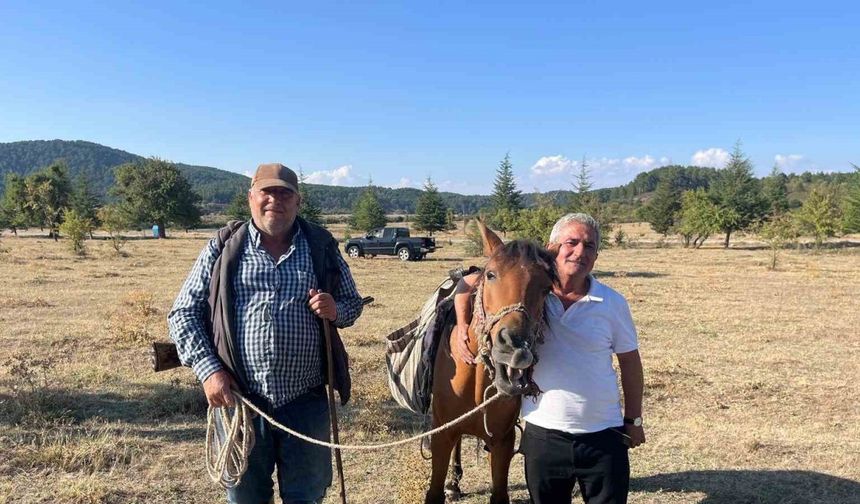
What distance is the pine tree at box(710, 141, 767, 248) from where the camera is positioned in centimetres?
3923

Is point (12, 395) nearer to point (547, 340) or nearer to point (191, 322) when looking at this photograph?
point (191, 322)

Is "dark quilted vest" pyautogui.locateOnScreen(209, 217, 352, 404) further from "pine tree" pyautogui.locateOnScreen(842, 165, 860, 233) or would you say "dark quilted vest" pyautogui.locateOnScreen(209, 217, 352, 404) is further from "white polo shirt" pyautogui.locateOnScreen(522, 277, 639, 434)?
"pine tree" pyautogui.locateOnScreen(842, 165, 860, 233)

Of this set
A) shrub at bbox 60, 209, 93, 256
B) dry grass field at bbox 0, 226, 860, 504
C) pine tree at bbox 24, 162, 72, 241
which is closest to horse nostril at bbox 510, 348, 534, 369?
dry grass field at bbox 0, 226, 860, 504

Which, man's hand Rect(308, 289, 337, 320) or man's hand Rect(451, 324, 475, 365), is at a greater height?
man's hand Rect(308, 289, 337, 320)

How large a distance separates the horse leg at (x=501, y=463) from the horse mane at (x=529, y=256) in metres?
1.39

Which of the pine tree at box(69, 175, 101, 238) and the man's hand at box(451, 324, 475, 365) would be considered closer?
the man's hand at box(451, 324, 475, 365)

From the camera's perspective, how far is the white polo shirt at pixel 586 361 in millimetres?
2432

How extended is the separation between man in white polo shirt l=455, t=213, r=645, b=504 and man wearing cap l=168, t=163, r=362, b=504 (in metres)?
1.08

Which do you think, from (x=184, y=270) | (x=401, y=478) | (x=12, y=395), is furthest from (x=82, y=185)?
(x=401, y=478)

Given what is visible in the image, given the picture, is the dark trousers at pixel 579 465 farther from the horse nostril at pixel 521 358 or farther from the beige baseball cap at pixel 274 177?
the beige baseball cap at pixel 274 177

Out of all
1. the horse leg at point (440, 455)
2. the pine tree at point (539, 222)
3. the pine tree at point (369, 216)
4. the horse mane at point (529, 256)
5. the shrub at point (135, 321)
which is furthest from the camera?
the pine tree at point (369, 216)

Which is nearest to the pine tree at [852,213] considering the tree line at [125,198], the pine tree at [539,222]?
the pine tree at [539,222]

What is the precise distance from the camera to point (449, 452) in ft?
11.2

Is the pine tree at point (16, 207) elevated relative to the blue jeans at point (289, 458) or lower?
elevated
